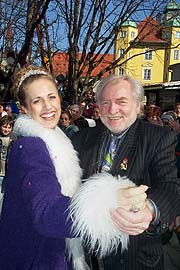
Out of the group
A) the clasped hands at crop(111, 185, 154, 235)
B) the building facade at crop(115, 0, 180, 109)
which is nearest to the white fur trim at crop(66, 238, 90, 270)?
the clasped hands at crop(111, 185, 154, 235)

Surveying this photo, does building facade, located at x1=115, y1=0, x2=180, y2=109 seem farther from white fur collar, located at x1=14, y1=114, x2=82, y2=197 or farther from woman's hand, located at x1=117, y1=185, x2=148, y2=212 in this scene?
woman's hand, located at x1=117, y1=185, x2=148, y2=212

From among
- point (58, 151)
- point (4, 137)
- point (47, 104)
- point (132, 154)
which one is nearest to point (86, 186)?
point (58, 151)

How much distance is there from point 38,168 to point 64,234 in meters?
0.26

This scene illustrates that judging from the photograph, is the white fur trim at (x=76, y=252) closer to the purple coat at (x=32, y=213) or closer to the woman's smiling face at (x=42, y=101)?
the purple coat at (x=32, y=213)

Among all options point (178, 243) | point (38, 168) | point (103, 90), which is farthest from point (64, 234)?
point (178, 243)

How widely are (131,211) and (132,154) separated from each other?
752mm

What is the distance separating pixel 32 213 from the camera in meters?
1.19

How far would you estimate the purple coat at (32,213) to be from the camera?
3.80 ft

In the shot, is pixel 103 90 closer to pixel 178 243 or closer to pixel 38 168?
pixel 38 168

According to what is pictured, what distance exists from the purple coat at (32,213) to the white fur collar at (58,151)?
0.11 metres

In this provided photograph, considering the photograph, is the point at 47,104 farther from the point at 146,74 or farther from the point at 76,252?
the point at 146,74

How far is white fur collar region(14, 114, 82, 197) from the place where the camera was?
1506 mm

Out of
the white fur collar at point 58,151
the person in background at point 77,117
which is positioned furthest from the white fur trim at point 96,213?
the person in background at point 77,117

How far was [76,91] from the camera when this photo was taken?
790 cm
